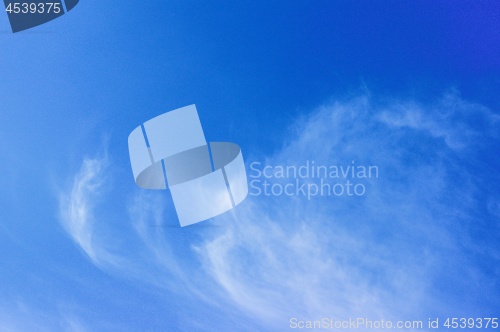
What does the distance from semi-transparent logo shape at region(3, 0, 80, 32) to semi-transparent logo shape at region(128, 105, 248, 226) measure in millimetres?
543

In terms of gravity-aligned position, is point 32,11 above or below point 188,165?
above

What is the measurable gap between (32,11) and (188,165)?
0.84 m

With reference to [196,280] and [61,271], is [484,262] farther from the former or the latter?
[61,271]

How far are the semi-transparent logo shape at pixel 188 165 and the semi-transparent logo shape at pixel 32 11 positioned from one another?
543 mm

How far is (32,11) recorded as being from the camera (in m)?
2.18

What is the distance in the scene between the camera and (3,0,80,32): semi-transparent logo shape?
7.14ft

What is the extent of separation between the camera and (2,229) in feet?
7.11

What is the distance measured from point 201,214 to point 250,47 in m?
0.67

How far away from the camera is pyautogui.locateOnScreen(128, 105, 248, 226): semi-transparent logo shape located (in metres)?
2.16

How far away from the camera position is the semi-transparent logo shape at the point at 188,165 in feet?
7.09

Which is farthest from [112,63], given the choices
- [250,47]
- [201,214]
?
[201,214]

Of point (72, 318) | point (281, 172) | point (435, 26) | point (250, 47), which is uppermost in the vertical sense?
point (435, 26)

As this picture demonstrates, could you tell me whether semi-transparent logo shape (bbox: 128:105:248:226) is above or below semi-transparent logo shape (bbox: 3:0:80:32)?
below

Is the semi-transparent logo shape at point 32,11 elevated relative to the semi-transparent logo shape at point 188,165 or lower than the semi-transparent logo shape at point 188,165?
elevated
